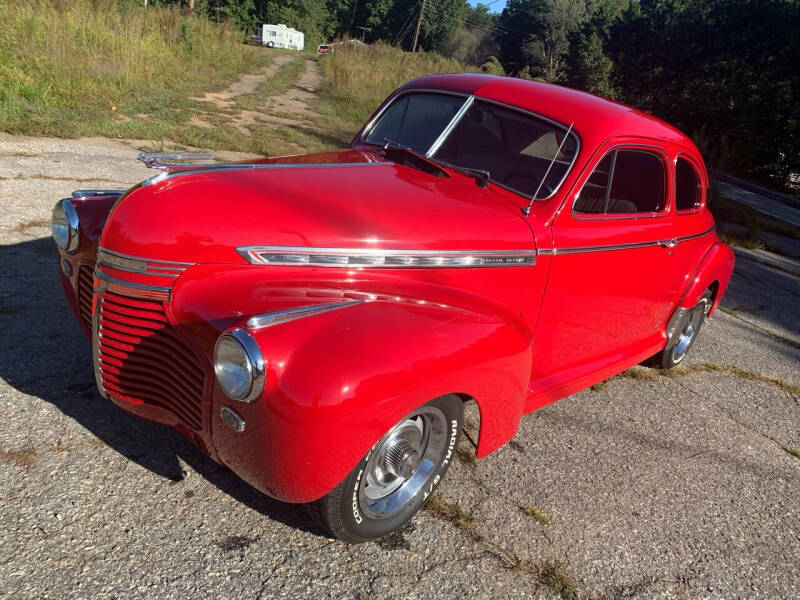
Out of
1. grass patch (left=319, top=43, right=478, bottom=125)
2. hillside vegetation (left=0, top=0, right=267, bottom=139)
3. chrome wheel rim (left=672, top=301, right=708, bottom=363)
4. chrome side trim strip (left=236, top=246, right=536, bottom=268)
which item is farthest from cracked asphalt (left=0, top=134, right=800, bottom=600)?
grass patch (left=319, top=43, right=478, bottom=125)

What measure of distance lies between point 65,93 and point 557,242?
32.0 feet

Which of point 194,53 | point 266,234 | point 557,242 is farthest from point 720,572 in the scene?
point 194,53

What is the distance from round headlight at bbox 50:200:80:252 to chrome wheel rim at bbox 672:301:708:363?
4.06m

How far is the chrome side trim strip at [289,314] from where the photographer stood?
2045mm

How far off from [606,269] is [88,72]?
34.8ft

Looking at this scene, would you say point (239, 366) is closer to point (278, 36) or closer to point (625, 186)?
point (625, 186)

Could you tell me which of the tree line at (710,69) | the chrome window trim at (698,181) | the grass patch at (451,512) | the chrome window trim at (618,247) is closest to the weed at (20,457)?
the grass patch at (451,512)

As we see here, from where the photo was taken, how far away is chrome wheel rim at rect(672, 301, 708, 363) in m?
4.67

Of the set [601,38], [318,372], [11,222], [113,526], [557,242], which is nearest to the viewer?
[318,372]

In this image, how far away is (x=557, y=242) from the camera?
3041 millimetres

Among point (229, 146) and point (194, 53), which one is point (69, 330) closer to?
point (229, 146)

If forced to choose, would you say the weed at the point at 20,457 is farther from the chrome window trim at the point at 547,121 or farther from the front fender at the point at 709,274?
the front fender at the point at 709,274

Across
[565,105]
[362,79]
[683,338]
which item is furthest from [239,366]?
[362,79]

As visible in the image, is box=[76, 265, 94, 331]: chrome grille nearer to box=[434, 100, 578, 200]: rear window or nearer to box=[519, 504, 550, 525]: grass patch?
box=[434, 100, 578, 200]: rear window
